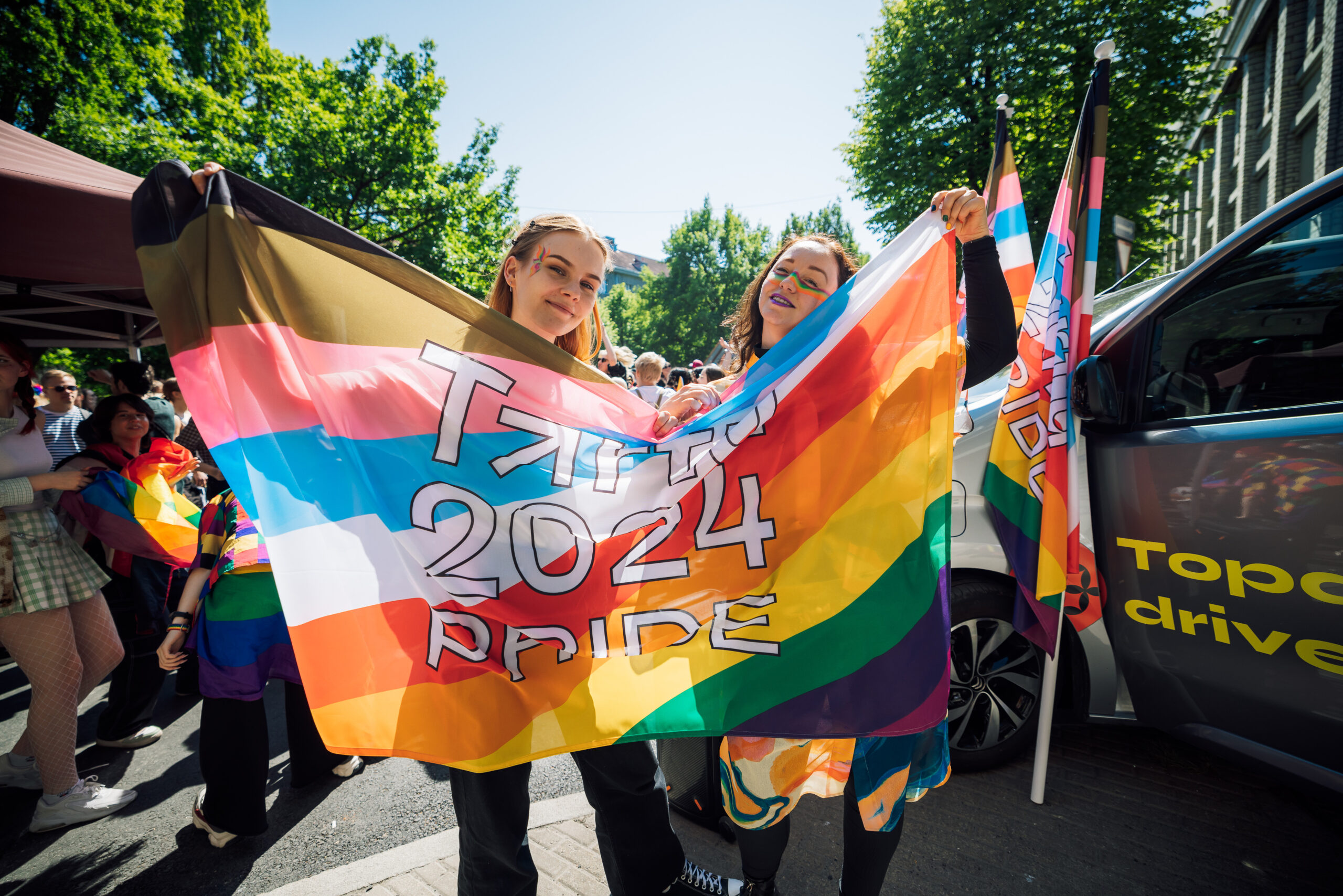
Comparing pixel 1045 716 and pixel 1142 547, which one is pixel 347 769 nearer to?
pixel 1045 716

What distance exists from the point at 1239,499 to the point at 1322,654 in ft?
1.60

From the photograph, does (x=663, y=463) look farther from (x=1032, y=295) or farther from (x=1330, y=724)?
(x=1330, y=724)

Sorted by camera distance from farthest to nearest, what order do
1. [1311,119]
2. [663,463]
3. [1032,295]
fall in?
[1311,119], [1032,295], [663,463]

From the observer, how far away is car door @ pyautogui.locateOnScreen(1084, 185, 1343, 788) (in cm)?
182

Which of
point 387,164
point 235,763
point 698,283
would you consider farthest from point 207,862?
point 698,283

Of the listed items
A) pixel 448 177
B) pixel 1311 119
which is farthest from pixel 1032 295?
pixel 448 177

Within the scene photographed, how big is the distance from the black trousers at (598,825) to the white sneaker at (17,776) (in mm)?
2725

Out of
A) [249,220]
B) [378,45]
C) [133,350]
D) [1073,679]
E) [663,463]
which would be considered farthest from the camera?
[378,45]

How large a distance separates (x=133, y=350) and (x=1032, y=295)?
7.32 meters

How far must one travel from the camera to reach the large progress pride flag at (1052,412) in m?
2.25

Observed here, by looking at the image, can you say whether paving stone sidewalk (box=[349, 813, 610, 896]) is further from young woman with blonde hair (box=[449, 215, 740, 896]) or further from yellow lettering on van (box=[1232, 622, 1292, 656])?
yellow lettering on van (box=[1232, 622, 1292, 656])

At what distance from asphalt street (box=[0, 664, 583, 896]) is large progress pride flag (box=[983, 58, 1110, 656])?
2.20m

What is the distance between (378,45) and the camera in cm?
1725

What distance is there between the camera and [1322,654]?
1.81 metres
